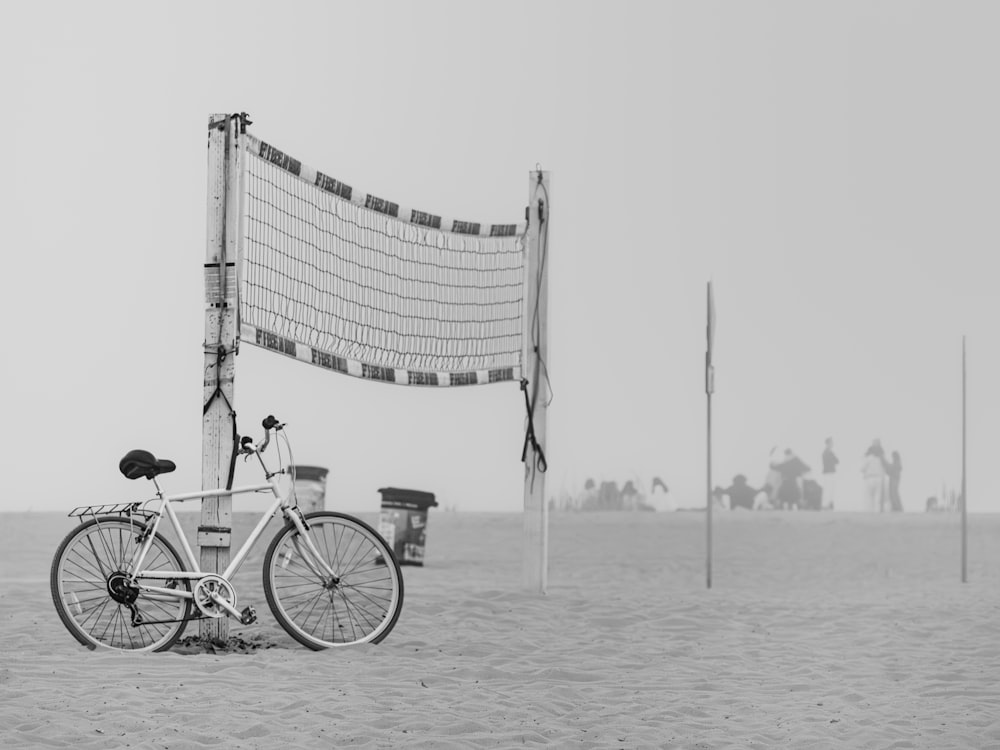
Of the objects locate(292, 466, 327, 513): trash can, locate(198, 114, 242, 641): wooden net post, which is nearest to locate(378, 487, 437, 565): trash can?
locate(292, 466, 327, 513): trash can

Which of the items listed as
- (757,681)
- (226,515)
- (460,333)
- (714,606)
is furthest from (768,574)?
(226,515)

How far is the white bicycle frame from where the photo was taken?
18.0 ft

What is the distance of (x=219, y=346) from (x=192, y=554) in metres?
1.00

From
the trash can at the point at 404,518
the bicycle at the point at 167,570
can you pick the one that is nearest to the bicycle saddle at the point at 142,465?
the bicycle at the point at 167,570

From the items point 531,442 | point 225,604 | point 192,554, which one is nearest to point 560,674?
point 225,604

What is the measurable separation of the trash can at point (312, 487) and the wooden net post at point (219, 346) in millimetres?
3701

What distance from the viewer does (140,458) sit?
215 inches

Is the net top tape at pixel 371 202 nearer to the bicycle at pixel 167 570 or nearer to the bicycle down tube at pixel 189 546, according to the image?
the bicycle at pixel 167 570

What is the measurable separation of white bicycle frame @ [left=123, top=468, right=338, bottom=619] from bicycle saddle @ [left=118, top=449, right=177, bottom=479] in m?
0.08

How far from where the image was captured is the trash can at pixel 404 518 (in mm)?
9906

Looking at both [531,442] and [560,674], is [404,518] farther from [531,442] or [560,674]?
[560,674]

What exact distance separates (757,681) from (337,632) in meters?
2.04

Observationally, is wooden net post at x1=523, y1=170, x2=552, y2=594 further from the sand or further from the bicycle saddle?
the bicycle saddle

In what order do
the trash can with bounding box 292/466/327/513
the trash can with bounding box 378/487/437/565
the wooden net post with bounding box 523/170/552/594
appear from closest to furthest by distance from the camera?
the wooden net post with bounding box 523/170/552/594 → the trash can with bounding box 292/466/327/513 → the trash can with bounding box 378/487/437/565
